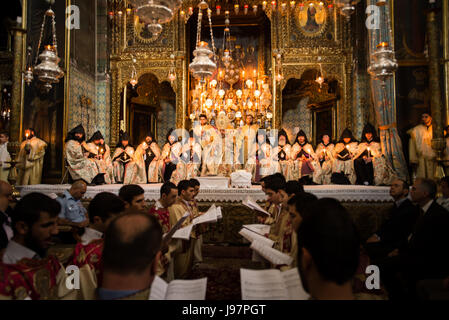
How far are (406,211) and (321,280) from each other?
3970 mm

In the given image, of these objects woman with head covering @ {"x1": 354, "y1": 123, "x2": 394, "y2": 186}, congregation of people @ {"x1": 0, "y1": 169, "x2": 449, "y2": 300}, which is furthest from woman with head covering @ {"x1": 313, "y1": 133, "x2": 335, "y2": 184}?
congregation of people @ {"x1": 0, "y1": 169, "x2": 449, "y2": 300}

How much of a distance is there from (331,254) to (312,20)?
13.9m

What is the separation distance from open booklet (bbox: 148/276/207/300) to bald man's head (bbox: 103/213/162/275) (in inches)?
5.3

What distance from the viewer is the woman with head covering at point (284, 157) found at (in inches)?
416

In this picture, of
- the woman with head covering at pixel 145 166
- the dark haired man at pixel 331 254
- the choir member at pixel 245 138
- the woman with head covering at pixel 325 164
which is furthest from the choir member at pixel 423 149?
the dark haired man at pixel 331 254

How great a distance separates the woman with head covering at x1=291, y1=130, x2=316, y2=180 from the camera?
405 inches

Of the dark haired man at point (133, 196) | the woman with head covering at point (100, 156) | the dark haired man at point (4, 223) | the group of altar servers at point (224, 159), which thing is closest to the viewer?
the dark haired man at point (4, 223)

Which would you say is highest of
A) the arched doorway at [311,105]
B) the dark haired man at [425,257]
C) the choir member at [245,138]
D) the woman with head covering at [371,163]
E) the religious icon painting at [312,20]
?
the religious icon painting at [312,20]

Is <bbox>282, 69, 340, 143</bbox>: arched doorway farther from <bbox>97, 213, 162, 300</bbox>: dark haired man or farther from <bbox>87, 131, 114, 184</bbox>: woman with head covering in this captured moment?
<bbox>97, 213, 162, 300</bbox>: dark haired man

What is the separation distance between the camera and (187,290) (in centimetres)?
177

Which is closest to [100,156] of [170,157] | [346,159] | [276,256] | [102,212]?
[170,157]

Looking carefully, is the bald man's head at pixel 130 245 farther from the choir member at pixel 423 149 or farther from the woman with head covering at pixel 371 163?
the choir member at pixel 423 149

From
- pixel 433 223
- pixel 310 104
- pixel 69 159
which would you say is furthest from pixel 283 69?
pixel 433 223

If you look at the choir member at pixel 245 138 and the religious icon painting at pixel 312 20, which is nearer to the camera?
the choir member at pixel 245 138
